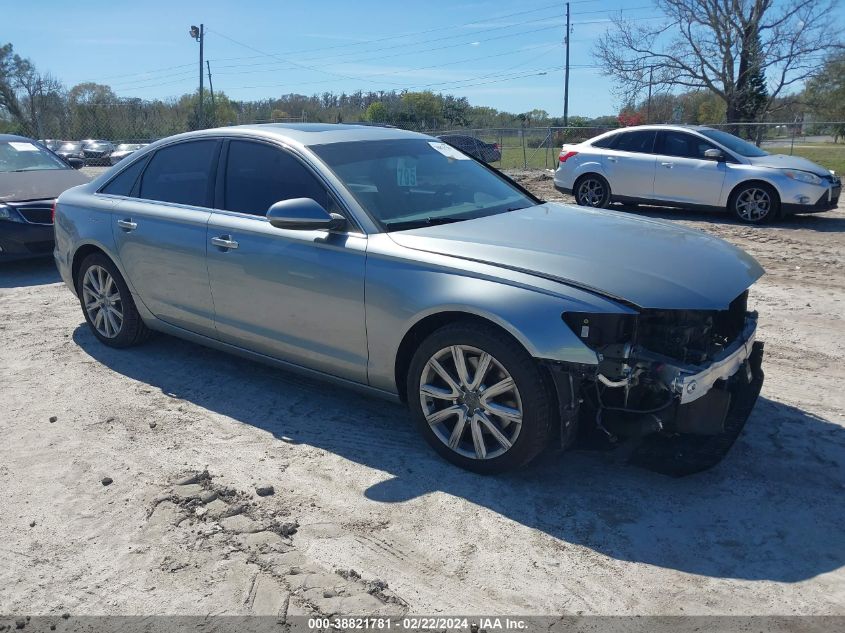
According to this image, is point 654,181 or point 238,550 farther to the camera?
point 654,181

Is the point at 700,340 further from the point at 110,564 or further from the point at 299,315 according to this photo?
the point at 110,564

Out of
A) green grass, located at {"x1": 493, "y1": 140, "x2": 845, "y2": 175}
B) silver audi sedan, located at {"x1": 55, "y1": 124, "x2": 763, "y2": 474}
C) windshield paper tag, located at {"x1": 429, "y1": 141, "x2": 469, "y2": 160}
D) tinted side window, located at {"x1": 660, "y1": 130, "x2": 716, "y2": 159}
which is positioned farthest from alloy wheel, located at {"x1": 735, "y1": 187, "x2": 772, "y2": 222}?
green grass, located at {"x1": 493, "y1": 140, "x2": 845, "y2": 175}

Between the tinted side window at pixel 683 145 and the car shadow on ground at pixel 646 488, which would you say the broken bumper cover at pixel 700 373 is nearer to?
the car shadow on ground at pixel 646 488

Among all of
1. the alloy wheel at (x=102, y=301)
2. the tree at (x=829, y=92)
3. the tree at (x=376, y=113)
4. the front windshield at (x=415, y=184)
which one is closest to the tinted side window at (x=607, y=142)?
the front windshield at (x=415, y=184)

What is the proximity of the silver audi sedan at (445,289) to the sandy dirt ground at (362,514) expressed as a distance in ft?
0.94

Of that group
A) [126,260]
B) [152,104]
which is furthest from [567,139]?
[126,260]

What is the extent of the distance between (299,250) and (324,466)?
1245 mm

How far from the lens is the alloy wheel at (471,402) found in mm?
3479

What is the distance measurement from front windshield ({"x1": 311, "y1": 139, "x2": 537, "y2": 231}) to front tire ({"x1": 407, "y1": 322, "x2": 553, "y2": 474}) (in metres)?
0.84

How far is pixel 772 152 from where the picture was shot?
24.9 m

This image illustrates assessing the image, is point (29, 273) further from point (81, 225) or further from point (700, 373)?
point (700, 373)

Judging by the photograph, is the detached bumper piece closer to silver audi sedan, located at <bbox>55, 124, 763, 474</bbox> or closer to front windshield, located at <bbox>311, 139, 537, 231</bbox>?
silver audi sedan, located at <bbox>55, 124, 763, 474</bbox>

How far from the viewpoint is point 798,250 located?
30.7 ft

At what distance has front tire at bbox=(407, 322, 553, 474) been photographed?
3.37 meters
